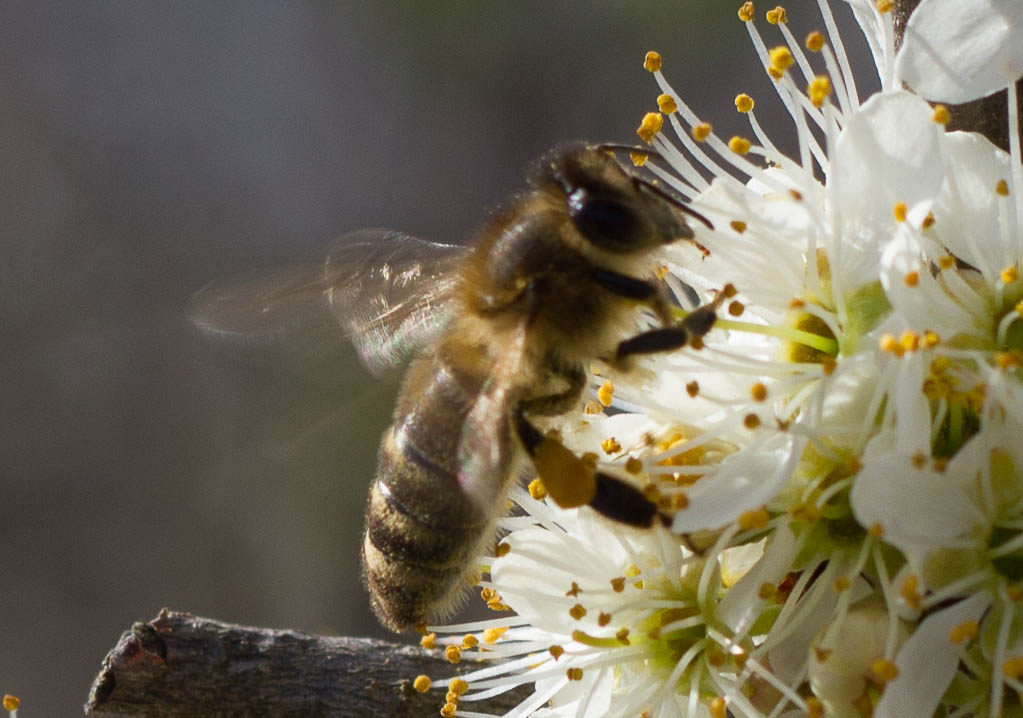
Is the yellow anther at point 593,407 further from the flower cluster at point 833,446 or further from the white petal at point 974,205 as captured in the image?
the white petal at point 974,205

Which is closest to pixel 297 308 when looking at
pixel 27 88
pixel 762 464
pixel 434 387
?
pixel 434 387

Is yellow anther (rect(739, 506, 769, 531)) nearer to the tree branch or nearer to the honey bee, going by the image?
the honey bee

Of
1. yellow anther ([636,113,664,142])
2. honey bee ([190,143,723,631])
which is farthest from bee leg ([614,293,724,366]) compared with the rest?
yellow anther ([636,113,664,142])

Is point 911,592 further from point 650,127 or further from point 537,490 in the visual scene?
point 650,127

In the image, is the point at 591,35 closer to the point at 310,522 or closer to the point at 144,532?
the point at 310,522

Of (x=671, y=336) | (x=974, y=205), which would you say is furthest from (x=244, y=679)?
(x=974, y=205)

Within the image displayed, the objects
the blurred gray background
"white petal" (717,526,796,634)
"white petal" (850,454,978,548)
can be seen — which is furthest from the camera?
the blurred gray background
